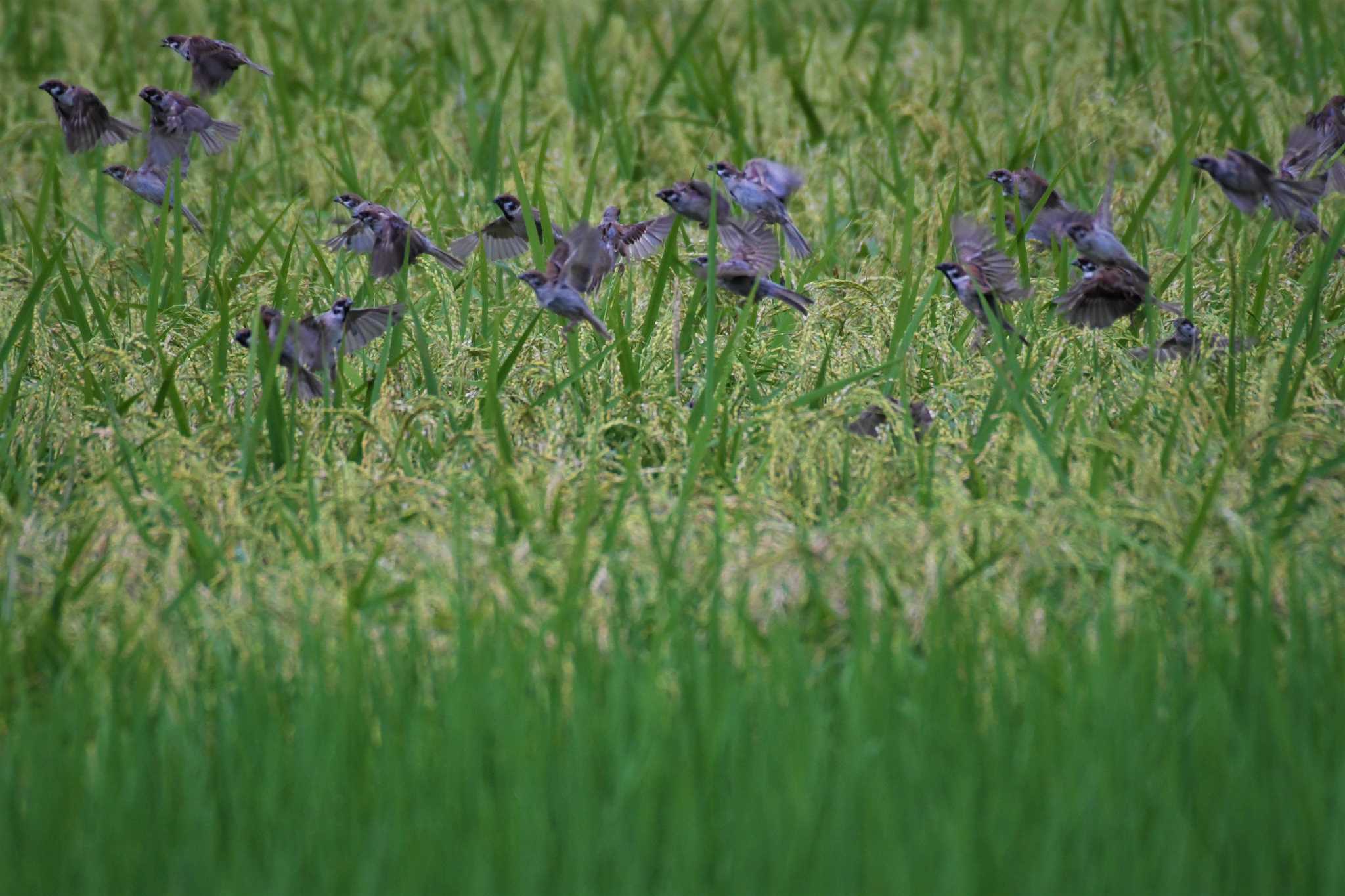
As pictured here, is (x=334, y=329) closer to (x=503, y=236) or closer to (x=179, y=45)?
(x=503, y=236)

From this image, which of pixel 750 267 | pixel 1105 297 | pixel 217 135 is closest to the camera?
pixel 1105 297

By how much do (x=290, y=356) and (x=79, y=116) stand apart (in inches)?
40.6

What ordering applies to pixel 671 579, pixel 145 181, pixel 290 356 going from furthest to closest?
1. pixel 145 181
2. pixel 290 356
3. pixel 671 579

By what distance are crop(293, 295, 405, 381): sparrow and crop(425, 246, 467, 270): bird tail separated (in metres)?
0.20

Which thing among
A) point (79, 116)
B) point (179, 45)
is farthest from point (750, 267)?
point (79, 116)

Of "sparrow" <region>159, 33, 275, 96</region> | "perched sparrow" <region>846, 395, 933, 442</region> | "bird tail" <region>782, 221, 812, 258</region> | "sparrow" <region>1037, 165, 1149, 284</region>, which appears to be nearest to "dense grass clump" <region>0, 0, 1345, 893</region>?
"perched sparrow" <region>846, 395, 933, 442</region>

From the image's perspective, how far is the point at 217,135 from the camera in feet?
11.8

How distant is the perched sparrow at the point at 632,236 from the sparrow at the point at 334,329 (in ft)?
1.70

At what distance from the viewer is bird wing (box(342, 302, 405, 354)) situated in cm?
297

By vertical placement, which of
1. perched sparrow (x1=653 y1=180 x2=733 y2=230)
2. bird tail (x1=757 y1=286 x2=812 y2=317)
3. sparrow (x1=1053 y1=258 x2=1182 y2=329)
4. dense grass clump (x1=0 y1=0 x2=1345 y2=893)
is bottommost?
dense grass clump (x1=0 y1=0 x2=1345 y2=893)

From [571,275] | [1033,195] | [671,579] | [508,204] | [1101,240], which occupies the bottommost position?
[671,579]

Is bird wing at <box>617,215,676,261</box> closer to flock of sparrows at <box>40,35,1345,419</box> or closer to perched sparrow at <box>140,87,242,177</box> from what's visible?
flock of sparrows at <box>40,35,1345,419</box>

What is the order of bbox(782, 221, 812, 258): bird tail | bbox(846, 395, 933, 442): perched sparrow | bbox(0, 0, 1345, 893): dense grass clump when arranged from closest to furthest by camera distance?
bbox(0, 0, 1345, 893): dense grass clump < bbox(846, 395, 933, 442): perched sparrow < bbox(782, 221, 812, 258): bird tail

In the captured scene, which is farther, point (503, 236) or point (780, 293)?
point (503, 236)
